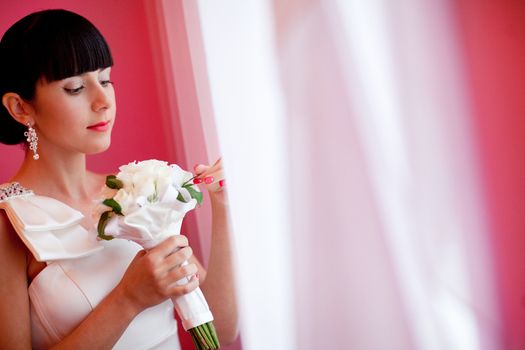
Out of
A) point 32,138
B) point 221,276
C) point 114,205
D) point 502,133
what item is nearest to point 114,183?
point 114,205

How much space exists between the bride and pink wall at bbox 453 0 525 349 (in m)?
0.59

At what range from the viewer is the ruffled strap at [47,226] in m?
1.18

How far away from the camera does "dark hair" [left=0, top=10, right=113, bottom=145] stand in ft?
3.94

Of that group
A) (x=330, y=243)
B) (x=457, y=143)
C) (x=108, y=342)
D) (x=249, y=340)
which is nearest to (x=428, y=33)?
(x=457, y=143)

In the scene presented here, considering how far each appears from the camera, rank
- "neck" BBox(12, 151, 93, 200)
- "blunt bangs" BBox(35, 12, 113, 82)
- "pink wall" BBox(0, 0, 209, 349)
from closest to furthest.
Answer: "blunt bangs" BBox(35, 12, 113, 82), "neck" BBox(12, 151, 93, 200), "pink wall" BBox(0, 0, 209, 349)

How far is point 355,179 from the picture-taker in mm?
1201

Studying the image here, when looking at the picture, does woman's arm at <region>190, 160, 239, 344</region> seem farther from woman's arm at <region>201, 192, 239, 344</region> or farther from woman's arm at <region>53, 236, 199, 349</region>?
woman's arm at <region>53, 236, 199, 349</region>

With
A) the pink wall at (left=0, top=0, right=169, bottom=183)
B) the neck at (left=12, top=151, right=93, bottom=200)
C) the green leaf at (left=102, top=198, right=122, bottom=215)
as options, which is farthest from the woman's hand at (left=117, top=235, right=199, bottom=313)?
the pink wall at (left=0, top=0, right=169, bottom=183)

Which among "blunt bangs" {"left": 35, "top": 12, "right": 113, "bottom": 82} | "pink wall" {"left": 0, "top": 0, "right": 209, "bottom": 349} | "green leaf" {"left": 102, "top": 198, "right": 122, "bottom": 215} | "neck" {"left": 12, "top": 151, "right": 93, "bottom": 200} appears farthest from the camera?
"pink wall" {"left": 0, "top": 0, "right": 209, "bottom": 349}

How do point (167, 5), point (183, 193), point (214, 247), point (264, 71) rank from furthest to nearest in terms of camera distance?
point (167, 5) < point (214, 247) < point (264, 71) < point (183, 193)

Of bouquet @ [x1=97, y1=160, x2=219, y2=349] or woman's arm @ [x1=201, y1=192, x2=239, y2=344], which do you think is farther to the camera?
woman's arm @ [x1=201, y1=192, x2=239, y2=344]

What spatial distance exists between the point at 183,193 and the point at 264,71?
13.4 inches

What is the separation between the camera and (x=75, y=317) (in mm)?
1210

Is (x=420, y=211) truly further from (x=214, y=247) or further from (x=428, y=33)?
(x=214, y=247)
